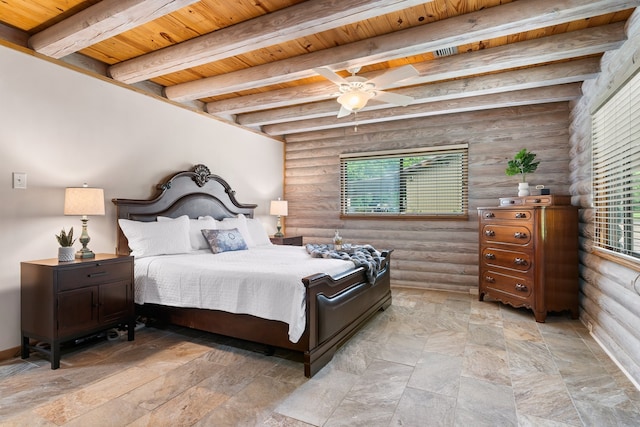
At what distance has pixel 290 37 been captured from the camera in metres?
2.73

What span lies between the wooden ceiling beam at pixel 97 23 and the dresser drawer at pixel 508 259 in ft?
12.9

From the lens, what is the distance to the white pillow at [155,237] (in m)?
3.50

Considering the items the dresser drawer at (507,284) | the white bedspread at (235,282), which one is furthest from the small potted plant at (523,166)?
the white bedspread at (235,282)

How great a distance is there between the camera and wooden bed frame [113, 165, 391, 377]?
8.34 feet

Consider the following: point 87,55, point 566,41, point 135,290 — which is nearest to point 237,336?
point 135,290

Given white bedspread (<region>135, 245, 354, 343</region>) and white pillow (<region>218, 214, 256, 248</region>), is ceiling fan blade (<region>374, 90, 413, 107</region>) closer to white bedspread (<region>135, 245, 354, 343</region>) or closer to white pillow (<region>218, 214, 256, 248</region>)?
white bedspread (<region>135, 245, 354, 343</region>)

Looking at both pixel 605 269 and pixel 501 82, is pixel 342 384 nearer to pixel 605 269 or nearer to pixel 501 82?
pixel 605 269

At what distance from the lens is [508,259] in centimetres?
403

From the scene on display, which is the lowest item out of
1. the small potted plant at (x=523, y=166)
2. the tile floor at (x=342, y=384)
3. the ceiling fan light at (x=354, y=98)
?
the tile floor at (x=342, y=384)

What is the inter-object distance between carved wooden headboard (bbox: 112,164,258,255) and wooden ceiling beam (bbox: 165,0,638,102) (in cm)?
120

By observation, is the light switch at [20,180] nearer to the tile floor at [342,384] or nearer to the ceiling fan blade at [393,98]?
the tile floor at [342,384]

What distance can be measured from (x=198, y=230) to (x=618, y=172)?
4066mm

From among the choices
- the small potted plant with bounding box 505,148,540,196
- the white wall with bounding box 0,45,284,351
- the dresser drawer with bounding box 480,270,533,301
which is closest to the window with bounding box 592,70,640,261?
the small potted plant with bounding box 505,148,540,196

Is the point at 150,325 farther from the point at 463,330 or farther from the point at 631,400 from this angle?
the point at 631,400
